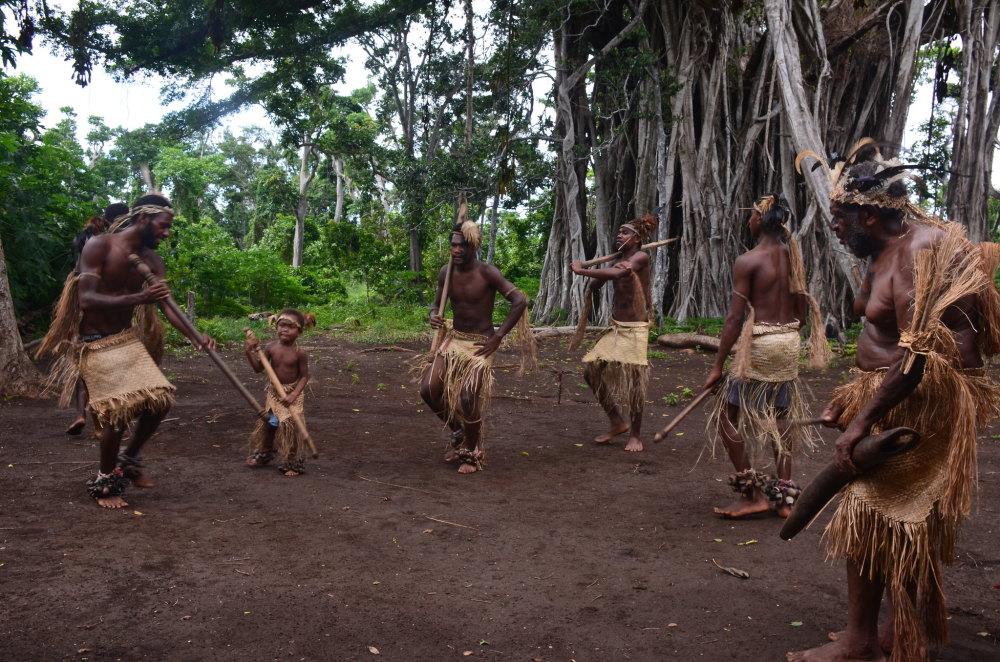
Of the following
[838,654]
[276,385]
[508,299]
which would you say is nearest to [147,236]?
[276,385]

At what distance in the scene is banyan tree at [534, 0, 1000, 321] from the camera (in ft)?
38.2

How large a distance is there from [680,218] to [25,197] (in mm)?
9548

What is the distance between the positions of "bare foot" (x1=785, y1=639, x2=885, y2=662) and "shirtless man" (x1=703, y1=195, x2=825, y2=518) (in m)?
1.63

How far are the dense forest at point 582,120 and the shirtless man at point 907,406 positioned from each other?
22.4 feet

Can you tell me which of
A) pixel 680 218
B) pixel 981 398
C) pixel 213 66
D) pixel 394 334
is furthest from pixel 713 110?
pixel 981 398

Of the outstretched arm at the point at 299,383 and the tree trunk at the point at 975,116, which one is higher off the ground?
the tree trunk at the point at 975,116

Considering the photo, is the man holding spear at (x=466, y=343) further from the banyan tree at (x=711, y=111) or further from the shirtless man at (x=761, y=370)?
the banyan tree at (x=711, y=111)

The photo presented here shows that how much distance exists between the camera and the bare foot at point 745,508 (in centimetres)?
427

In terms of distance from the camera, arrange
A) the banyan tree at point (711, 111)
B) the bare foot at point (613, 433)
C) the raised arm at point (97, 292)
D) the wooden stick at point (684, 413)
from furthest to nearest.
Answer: the banyan tree at point (711, 111), the bare foot at point (613, 433), the raised arm at point (97, 292), the wooden stick at point (684, 413)

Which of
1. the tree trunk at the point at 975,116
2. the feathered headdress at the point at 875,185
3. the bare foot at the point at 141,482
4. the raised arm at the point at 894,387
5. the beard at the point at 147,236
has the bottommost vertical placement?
the bare foot at the point at 141,482

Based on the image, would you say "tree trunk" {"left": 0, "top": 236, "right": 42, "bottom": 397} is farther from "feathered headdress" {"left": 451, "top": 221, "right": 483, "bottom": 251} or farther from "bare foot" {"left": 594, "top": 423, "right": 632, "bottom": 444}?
"bare foot" {"left": 594, "top": 423, "right": 632, "bottom": 444}

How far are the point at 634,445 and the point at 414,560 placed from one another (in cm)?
274

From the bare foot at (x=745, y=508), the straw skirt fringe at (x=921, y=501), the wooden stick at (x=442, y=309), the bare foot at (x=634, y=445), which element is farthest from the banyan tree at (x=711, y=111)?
the straw skirt fringe at (x=921, y=501)

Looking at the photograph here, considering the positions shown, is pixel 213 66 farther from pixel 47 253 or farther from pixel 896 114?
pixel 896 114
